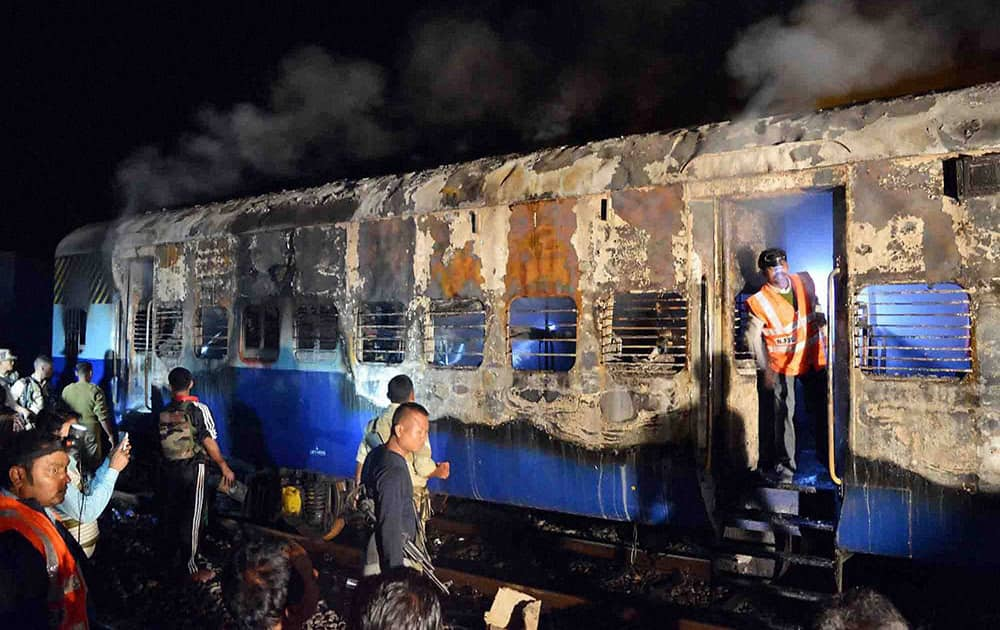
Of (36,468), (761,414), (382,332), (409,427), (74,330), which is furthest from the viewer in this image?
(74,330)

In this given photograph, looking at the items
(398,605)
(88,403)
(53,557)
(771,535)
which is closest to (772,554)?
(771,535)

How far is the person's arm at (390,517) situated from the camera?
3.63 m

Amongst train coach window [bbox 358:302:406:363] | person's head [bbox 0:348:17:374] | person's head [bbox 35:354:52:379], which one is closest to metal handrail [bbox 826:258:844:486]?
train coach window [bbox 358:302:406:363]

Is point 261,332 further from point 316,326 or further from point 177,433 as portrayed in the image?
point 177,433

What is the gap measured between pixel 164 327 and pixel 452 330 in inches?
172

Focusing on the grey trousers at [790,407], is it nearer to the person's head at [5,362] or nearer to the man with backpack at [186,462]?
the man with backpack at [186,462]

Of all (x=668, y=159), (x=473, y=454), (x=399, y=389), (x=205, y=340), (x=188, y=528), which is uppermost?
(x=668, y=159)

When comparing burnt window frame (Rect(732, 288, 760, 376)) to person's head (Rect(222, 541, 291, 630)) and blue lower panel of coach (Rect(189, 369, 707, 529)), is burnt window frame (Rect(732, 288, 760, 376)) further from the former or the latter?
person's head (Rect(222, 541, 291, 630))

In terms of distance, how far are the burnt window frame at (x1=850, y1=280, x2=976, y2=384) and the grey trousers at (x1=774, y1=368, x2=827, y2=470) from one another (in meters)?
1.13

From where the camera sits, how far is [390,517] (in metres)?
3.66

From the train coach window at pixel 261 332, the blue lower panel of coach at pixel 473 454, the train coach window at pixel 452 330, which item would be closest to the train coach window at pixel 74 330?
the blue lower panel of coach at pixel 473 454

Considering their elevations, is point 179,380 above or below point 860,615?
above

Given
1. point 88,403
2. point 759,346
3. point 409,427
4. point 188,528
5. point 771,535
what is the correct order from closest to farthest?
1. point 409,427
2. point 771,535
3. point 759,346
4. point 188,528
5. point 88,403

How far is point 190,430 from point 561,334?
3.33 metres
